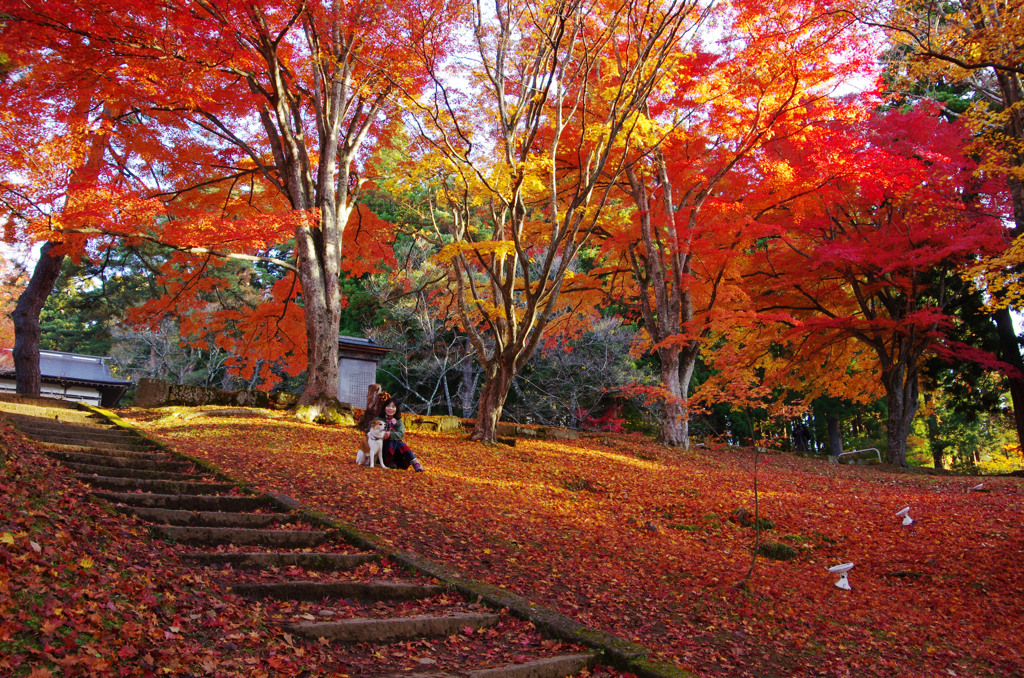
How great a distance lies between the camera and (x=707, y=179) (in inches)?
556

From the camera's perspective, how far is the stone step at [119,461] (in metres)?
6.54

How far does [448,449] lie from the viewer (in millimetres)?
10750

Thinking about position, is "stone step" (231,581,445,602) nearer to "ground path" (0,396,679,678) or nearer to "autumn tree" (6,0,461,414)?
"ground path" (0,396,679,678)

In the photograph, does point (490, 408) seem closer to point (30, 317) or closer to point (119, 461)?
point (119, 461)

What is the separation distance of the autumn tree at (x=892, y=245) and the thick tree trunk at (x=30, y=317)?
15929mm

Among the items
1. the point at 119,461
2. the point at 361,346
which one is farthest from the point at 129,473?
the point at 361,346

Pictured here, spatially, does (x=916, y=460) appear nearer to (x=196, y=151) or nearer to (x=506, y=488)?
(x=506, y=488)

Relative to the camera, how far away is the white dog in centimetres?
853

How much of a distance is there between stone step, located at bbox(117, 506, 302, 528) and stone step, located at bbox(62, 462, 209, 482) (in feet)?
4.90

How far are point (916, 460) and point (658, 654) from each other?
33136 mm

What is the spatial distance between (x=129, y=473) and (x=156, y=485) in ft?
2.45

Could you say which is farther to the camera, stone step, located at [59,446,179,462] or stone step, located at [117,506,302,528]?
stone step, located at [59,446,179,462]

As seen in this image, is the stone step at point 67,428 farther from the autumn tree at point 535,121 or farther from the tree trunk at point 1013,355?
the tree trunk at point 1013,355

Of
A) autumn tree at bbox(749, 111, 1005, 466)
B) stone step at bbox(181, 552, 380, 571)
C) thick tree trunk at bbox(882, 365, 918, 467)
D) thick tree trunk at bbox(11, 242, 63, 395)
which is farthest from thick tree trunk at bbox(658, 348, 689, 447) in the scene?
thick tree trunk at bbox(11, 242, 63, 395)
